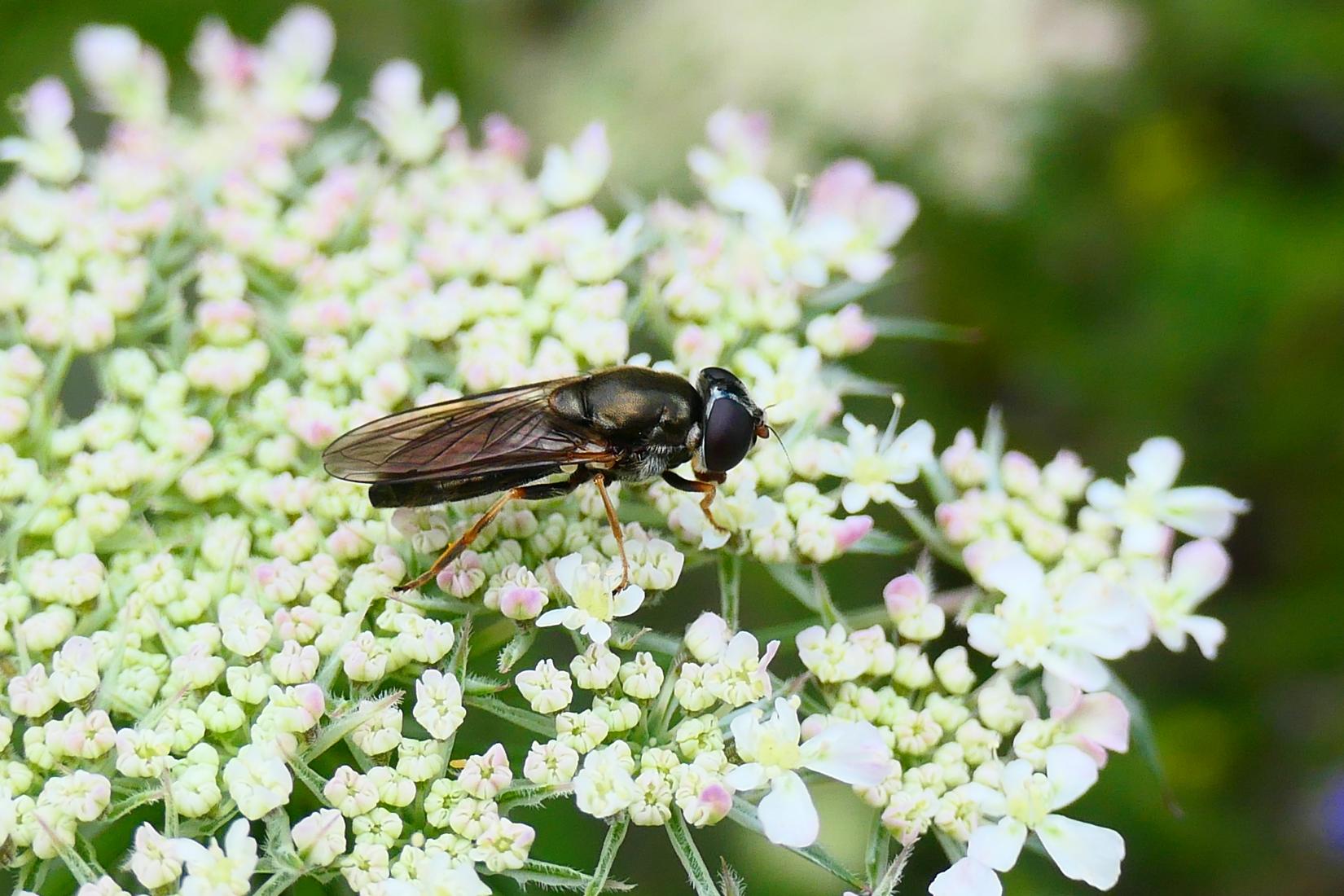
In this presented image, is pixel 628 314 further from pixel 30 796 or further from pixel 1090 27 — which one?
pixel 1090 27

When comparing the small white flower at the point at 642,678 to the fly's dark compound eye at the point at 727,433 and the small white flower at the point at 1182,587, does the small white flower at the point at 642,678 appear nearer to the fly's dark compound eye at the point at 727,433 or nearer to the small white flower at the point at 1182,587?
the fly's dark compound eye at the point at 727,433

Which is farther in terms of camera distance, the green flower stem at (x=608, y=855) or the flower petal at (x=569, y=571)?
the flower petal at (x=569, y=571)

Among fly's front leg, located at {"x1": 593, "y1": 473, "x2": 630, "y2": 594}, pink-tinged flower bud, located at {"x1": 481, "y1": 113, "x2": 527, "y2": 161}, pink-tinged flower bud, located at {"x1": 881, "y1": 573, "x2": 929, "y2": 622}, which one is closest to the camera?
fly's front leg, located at {"x1": 593, "y1": 473, "x2": 630, "y2": 594}

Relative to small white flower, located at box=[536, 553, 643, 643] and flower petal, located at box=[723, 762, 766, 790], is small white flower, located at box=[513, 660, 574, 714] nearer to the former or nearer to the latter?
small white flower, located at box=[536, 553, 643, 643]

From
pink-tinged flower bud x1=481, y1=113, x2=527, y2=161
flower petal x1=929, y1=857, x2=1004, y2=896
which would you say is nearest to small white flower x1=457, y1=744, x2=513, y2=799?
flower petal x1=929, y1=857, x2=1004, y2=896

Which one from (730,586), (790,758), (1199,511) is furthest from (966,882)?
(1199,511)

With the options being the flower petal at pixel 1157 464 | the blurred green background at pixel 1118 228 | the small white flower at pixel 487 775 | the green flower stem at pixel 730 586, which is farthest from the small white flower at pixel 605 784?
the blurred green background at pixel 1118 228
